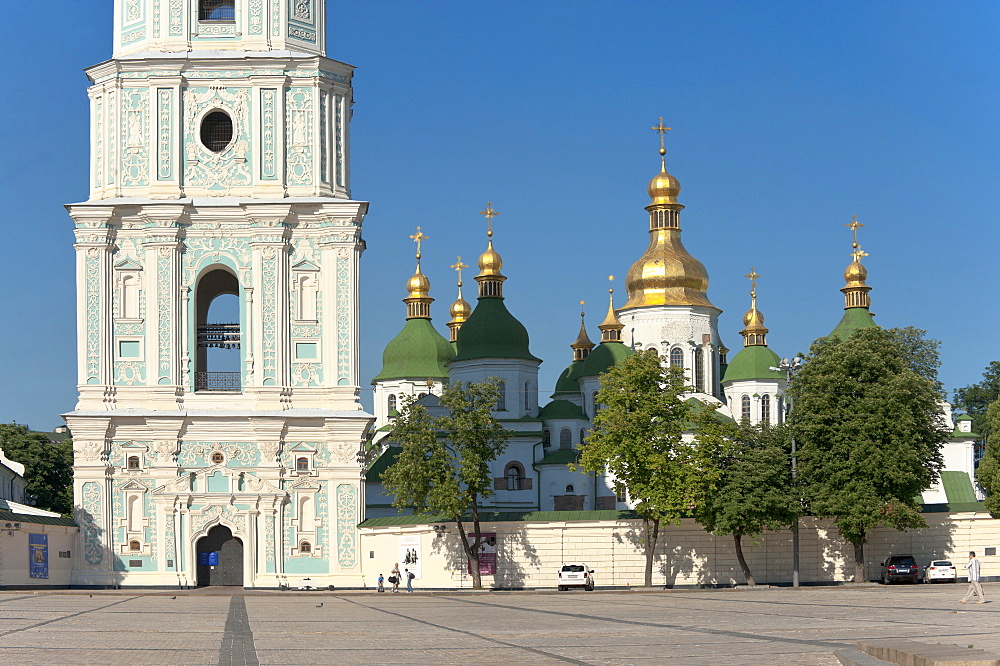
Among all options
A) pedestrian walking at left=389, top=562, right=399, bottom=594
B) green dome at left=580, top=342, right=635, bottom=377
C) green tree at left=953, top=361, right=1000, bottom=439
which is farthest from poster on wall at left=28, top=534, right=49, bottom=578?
green tree at left=953, top=361, right=1000, bottom=439

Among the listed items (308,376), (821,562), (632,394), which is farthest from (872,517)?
(308,376)

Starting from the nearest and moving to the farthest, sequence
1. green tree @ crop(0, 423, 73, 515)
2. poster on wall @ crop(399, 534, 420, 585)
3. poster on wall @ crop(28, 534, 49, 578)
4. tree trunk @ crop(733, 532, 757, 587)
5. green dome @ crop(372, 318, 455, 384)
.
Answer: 1. poster on wall @ crop(28, 534, 49, 578)
2. tree trunk @ crop(733, 532, 757, 587)
3. poster on wall @ crop(399, 534, 420, 585)
4. green tree @ crop(0, 423, 73, 515)
5. green dome @ crop(372, 318, 455, 384)

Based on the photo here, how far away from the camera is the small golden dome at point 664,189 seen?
89750mm

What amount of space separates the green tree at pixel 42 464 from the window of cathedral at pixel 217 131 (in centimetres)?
2767

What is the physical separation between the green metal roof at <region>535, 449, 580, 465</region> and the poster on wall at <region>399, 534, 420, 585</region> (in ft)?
84.2

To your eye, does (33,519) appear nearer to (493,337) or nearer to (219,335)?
(219,335)

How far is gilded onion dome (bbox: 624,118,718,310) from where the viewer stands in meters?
87.3

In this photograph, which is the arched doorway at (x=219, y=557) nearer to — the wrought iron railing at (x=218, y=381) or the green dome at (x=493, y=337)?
the wrought iron railing at (x=218, y=381)

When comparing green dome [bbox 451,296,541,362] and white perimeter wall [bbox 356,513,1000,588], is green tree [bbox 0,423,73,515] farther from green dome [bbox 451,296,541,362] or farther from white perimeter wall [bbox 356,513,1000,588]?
white perimeter wall [bbox 356,513,1000,588]

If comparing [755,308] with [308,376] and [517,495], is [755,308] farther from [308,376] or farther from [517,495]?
[308,376]

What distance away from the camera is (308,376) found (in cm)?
5400

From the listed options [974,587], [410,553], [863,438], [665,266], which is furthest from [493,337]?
[974,587]

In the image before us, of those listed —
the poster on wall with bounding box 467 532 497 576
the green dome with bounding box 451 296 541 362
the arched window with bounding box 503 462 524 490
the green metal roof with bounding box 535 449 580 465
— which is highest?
the green dome with bounding box 451 296 541 362

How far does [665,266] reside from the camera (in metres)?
87.6
